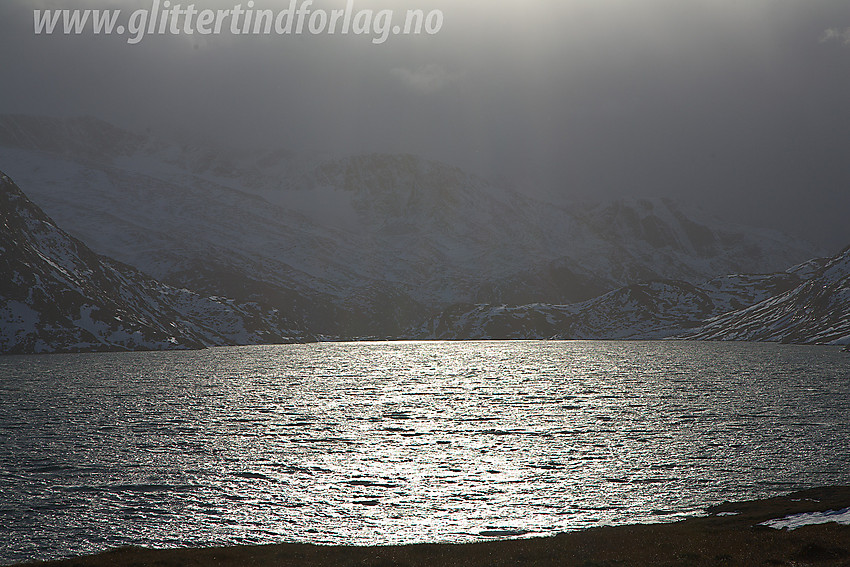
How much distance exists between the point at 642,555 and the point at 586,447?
175ft

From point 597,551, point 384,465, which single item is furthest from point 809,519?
point 384,465

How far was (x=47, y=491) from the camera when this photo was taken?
72.1 meters

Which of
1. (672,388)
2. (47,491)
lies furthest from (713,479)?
(672,388)

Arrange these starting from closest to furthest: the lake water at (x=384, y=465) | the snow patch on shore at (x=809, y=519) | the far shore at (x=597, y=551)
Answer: the far shore at (x=597, y=551) < the snow patch on shore at (x=809, y=519) < the lake water at (x=384, y=465)

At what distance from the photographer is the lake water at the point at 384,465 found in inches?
2441

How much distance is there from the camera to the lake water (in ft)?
203

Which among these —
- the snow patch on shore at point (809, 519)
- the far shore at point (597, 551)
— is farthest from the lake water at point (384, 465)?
the snow patch on shore at point (809, 519)

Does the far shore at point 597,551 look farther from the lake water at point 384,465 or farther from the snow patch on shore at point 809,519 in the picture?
the lake water at point 384,465

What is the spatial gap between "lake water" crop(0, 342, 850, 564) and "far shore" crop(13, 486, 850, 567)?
7.24m

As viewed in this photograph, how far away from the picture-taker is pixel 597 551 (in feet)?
156

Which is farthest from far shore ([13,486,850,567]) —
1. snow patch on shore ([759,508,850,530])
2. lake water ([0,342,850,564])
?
lake water ([0,342,850,564])

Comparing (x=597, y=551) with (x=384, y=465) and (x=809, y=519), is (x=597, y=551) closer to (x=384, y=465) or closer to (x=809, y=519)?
(x=809, y=519)

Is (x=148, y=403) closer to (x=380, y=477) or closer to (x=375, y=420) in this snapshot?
(x=375, y=420)

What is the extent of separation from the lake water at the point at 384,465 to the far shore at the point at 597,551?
7236 mm
